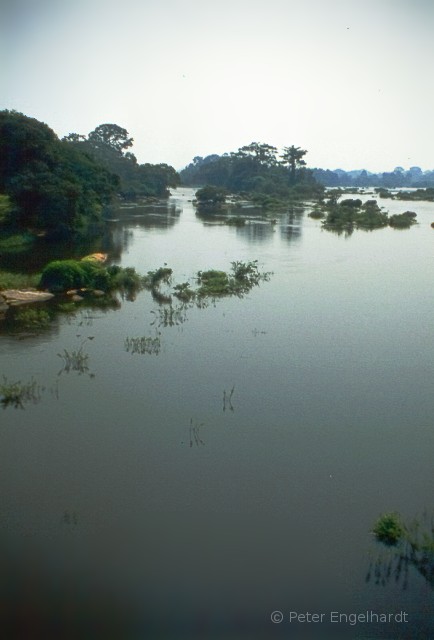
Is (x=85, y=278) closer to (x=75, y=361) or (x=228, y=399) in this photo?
(x=75, y=361)

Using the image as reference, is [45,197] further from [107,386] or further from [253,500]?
[253,500]

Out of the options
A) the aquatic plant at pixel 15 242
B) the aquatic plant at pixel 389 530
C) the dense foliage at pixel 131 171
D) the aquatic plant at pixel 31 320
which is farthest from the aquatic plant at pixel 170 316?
the dense foliage at pixel 131 171

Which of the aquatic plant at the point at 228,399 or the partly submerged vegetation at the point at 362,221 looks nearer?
the aquatic plant at the point at 228,399

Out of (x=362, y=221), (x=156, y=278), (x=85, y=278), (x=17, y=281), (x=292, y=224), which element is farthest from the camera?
(x=362, y=221)

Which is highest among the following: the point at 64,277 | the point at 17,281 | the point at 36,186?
the point at 36,186

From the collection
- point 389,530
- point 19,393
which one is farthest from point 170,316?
point 389,530

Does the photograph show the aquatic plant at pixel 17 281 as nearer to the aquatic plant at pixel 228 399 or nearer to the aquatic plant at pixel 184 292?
the aquatic plant at pixel 184 292
